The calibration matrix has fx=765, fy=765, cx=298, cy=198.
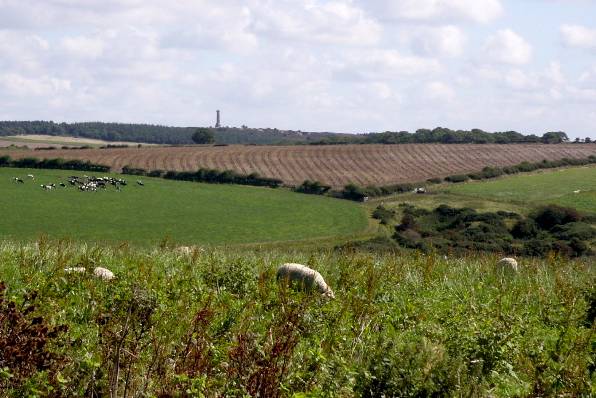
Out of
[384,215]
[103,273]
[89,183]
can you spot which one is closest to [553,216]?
[384,215]

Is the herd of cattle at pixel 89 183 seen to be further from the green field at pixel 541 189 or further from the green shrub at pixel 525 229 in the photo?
the green shrub at pixel 525 229

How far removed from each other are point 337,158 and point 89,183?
28900 millimetres

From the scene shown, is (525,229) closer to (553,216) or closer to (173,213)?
(553,216)

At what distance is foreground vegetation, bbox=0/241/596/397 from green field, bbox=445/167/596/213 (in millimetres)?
55984

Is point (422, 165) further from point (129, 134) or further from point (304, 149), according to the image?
point (129, 134)

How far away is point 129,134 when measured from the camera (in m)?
199

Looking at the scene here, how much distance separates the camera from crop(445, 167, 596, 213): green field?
228ft

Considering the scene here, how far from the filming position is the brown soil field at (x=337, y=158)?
82.9 meters

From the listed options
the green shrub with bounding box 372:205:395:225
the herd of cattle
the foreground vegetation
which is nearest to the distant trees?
the herd of cattle

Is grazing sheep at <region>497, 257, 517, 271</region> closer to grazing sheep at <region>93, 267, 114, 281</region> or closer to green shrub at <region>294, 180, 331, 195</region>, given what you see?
grazing sheep at <region>93, 267, 114, 281</region>

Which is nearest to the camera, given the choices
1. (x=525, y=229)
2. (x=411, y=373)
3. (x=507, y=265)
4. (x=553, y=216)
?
(x=411, y=373)

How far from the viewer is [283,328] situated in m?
8.12

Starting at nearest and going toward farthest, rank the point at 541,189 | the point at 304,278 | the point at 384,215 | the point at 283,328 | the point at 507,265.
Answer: the point at 283,328
the point at 304,278
the point at 507,265
the point at 384,215
the point at 541,189

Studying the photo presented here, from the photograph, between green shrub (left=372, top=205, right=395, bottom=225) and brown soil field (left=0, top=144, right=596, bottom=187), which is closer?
green shrub (left=372, top=205, right=395, bottom=225)
